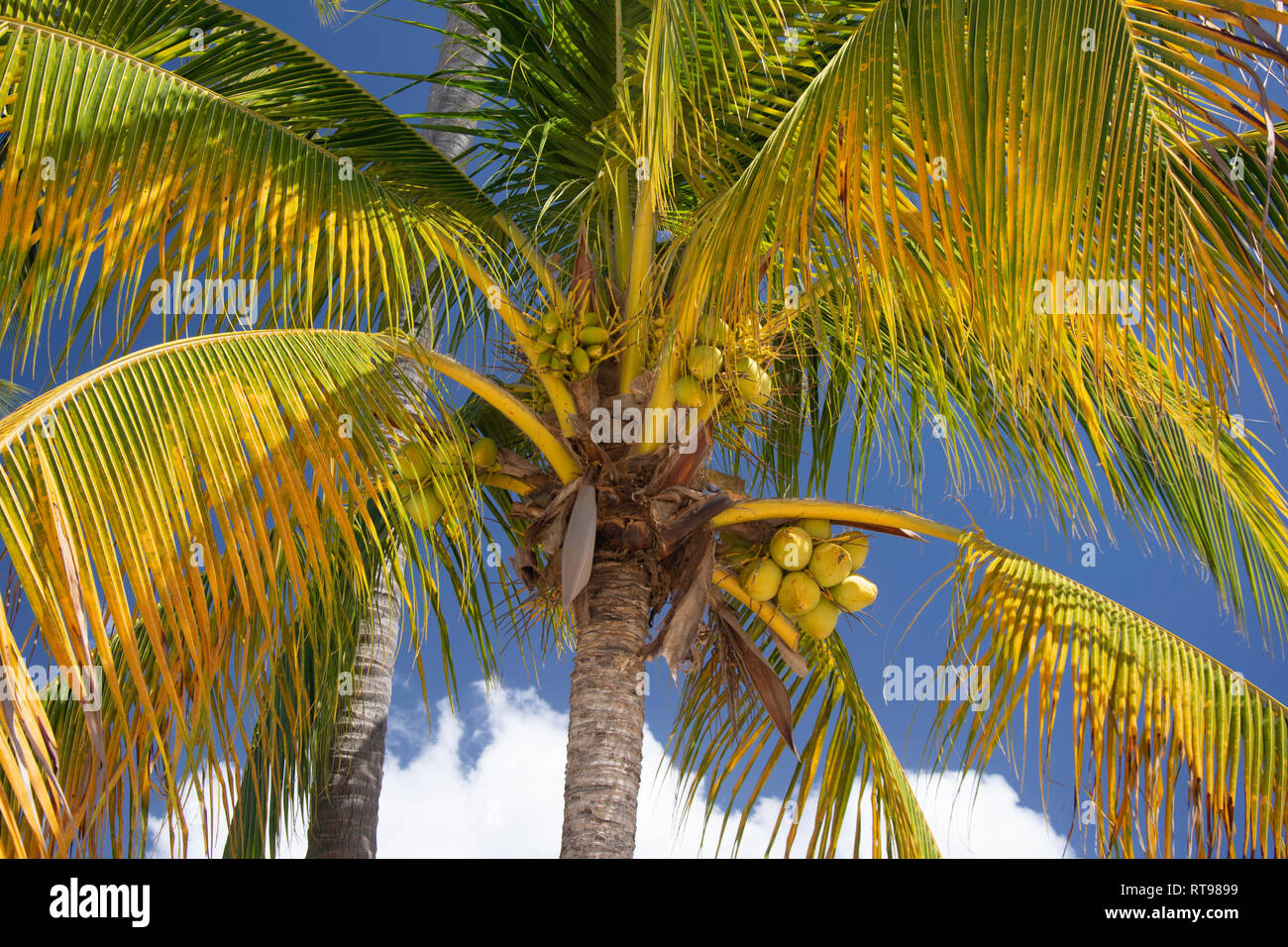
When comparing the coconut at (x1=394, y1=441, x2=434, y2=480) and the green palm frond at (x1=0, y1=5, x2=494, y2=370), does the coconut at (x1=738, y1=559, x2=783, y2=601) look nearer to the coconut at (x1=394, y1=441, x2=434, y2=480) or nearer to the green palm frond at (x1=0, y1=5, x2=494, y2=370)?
the coconut at (x1=394, y1=441, x2=434, y2=480)

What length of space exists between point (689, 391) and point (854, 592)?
3.00ft

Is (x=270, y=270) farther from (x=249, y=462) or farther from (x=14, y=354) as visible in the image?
(x=249, y=462)

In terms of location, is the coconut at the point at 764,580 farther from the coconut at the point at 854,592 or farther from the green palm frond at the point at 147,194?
the green palm frond at the point at 147,194

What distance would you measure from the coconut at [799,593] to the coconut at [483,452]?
3.74 feet

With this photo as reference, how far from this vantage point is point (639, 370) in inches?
152

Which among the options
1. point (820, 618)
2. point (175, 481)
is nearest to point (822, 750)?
point (820, 618)

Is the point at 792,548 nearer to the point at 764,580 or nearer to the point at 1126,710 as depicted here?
the point at 764,580

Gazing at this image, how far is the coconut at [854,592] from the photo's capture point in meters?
3.82

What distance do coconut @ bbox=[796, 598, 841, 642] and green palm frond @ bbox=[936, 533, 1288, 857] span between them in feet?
1.46

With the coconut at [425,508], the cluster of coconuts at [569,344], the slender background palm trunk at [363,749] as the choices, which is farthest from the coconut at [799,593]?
the slender background palm trunk at [363,749]

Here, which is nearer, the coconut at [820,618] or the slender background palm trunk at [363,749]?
the coconut at [820,618]

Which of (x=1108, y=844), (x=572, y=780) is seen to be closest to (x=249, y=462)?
(x=572, y=780)

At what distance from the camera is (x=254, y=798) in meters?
5.17

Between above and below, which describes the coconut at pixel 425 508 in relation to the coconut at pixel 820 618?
above
